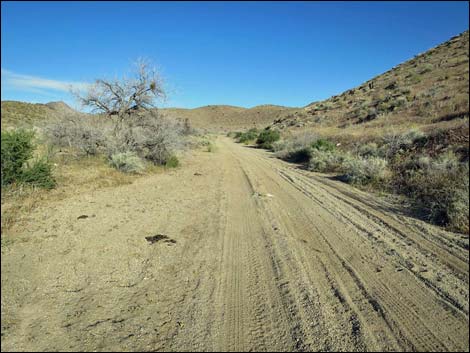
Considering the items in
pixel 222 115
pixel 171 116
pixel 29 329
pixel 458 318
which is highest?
pixel 222 115

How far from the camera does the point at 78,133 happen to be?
14.0 meters

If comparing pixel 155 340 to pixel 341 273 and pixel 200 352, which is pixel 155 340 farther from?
pixel 341 273

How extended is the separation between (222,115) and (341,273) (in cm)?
12222

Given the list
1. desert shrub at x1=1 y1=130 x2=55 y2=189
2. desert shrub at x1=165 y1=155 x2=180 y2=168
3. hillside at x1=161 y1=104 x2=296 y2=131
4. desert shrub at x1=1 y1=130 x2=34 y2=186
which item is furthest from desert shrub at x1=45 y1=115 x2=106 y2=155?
hillside at x1=161 y1=104 x2=296 y2=131

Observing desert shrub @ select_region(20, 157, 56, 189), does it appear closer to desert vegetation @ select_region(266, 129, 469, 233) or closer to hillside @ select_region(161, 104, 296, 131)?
desert vegetation @ select_region(266, 129, 469, 233)

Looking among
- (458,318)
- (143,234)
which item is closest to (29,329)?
(143,234)

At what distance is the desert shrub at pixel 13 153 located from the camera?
22.7 feet

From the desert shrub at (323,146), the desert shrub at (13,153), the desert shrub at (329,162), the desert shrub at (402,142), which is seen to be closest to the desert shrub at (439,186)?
the desert shrub at (402,142)

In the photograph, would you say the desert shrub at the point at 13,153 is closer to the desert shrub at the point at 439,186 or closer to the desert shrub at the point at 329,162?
the desert shrub at the point at 439,186

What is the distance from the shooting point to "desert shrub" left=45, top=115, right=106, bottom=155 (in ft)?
44.9

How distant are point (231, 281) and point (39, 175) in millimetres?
6431

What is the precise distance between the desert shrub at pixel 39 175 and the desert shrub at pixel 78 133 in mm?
5647

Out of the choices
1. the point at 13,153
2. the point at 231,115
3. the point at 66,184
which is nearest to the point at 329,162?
the point at 66,184

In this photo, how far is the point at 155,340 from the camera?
2.96 m
